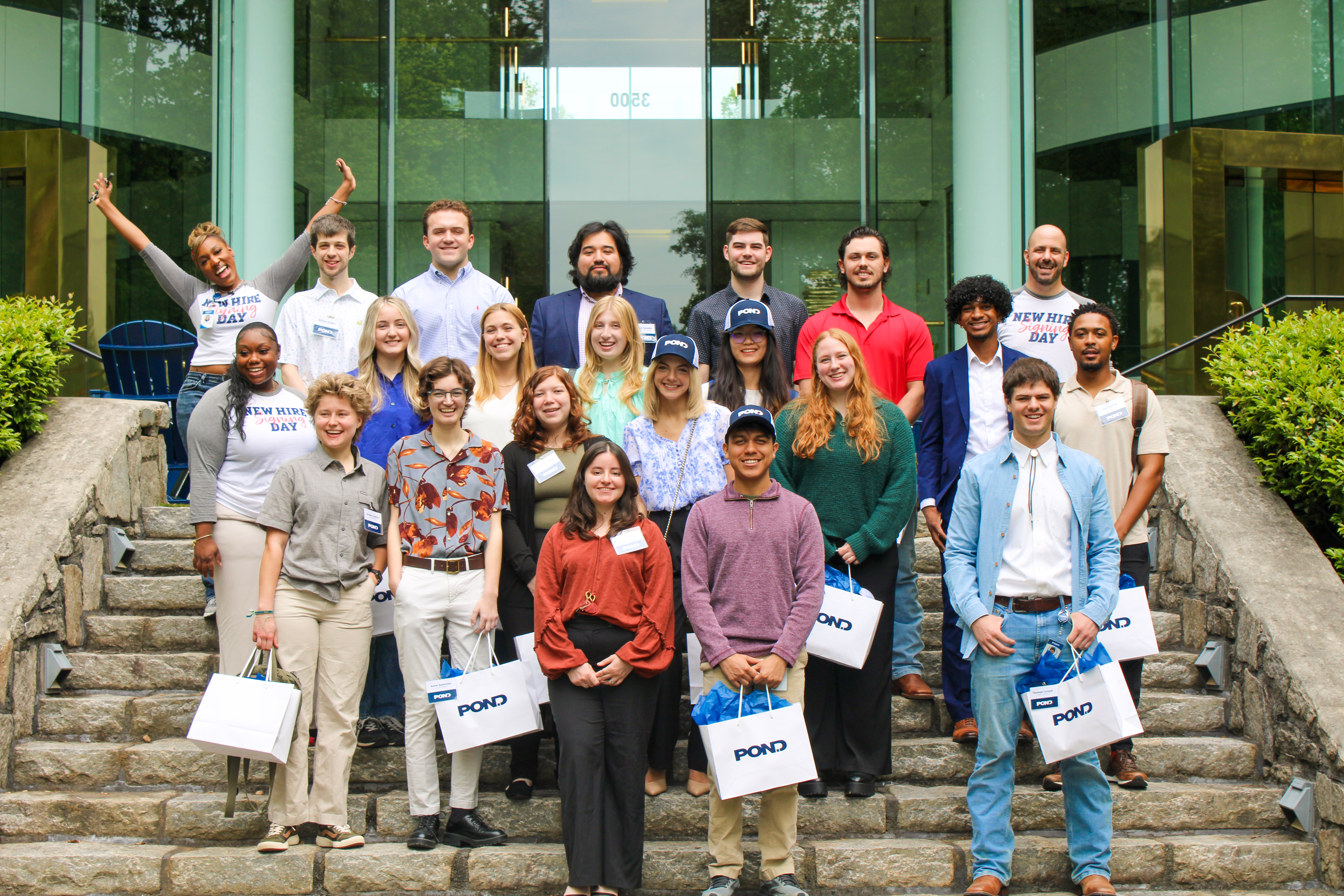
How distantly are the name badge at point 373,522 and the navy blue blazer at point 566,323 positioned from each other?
5.07 feet

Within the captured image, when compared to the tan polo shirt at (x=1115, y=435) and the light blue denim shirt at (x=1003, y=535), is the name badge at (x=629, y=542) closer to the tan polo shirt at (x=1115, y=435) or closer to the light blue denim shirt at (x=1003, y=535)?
the light blue denim shirt at (x=1003, y=535)

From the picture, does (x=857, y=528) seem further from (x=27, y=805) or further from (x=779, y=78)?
(x=779, y=78)

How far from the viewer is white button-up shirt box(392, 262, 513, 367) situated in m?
5.94

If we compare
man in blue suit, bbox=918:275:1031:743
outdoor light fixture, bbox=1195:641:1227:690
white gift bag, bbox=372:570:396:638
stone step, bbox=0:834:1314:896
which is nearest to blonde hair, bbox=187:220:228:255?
white gift bag, bbox=372:570:396:638

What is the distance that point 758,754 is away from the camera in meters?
3.93

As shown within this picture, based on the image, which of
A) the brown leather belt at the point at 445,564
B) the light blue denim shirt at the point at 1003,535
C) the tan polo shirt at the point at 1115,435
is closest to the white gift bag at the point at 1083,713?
the light blue denim shirt at the point at 1003,535

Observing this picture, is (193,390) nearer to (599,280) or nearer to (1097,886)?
(599,280)

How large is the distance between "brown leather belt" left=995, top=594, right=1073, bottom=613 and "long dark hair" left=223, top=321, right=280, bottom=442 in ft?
11.1

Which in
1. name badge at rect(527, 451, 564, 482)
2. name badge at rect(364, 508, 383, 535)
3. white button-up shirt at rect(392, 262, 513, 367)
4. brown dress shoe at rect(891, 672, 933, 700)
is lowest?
brown dress shoe at rect(891, 672, 933, 700)

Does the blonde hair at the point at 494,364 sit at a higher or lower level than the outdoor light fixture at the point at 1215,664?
higher

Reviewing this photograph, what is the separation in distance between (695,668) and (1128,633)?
1813 mm

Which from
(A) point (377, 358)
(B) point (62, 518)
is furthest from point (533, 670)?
(B) point (62, 518)

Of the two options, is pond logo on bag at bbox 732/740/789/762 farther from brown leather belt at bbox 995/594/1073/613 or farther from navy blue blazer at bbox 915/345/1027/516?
navy blue blazer at bbox 915/345/1027/516

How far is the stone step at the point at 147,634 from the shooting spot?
18.3ft
